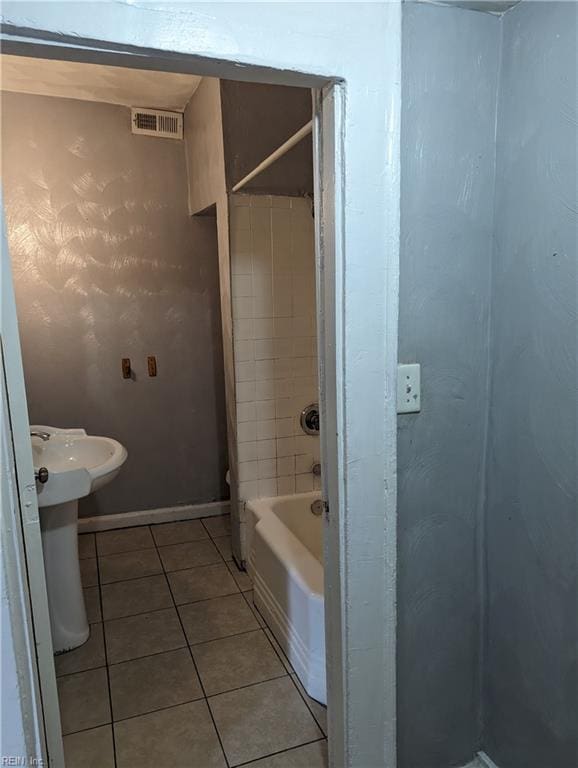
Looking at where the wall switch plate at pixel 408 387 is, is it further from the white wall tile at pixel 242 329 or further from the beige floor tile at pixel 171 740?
the white wall tile at pixel 242 329

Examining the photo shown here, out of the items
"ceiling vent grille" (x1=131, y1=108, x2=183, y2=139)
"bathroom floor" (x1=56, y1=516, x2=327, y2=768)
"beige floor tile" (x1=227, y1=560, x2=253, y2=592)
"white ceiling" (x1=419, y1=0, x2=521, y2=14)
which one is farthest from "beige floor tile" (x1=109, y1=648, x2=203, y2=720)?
"ceiling vent grille" (x1=131, y1=108, x2=183, y2=139)

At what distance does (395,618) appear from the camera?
1309 mm

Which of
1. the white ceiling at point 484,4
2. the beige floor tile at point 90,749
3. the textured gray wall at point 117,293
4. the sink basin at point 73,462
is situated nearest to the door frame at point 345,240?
the white ceiling at point 484,4

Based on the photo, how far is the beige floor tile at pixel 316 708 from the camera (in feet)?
5.83

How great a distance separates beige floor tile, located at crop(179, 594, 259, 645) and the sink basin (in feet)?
2.41

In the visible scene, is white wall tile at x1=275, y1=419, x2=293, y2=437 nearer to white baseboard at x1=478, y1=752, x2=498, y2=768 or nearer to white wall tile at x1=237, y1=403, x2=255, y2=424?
white wall tile at x1=237, y1=403, x2=255, y2=424

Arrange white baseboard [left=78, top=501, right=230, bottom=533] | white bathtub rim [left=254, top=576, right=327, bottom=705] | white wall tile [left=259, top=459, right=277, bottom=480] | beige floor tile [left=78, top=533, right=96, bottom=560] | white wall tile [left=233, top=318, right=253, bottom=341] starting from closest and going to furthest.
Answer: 1. white bathtub rim [left=254, top=576, right=327, bottom=705]
2. white wall tile [left=233, top=318, right=253, bottom=341]
3. white wall tile [left=259, top=459, right=277, bottom=480]
4. beige floor tile [left=78, top=533, right=96, bottom=560]
5. white baseboard [left=78, top=501, right=230, bottom=533]

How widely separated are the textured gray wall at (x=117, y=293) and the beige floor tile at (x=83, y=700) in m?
1.36

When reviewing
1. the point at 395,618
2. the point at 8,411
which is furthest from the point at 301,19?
the point at 395,618

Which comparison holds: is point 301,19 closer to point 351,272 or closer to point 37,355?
point 351,272

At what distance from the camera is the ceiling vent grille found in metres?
2.98

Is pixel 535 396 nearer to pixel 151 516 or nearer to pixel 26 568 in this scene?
pixel 26 568

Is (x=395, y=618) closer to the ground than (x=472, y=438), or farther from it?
closer to the ground

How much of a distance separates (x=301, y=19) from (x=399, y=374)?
741mm
